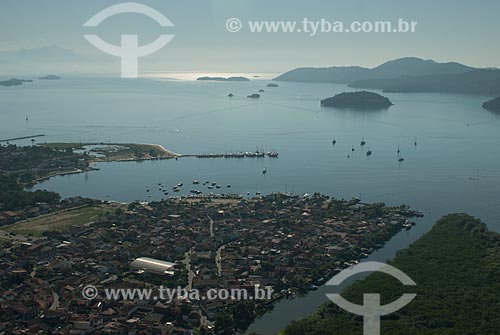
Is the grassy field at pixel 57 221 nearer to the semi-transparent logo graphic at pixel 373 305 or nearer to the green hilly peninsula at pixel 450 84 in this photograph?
the semi-transparent logo graphic at pixel 373 305

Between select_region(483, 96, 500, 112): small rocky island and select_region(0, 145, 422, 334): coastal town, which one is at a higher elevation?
select_region(483, 96, 500, 112): small rocky island

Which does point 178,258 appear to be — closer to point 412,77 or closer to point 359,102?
point 359,102

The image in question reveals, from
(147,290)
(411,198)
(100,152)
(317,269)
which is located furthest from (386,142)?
(147,290)

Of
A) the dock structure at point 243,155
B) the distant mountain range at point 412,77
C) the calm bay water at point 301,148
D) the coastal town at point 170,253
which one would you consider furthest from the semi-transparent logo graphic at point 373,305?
the distant mountain range at point 412,77

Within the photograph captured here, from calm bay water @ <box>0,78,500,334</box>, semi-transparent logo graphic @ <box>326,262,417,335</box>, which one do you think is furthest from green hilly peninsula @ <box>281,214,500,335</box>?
calm bay water @ <box>0,78,500,334</box>

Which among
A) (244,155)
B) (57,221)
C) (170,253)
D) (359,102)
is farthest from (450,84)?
(170,253)

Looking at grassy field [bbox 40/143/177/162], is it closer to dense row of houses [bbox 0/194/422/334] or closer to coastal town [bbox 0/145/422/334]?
coastal town [bbox 0/145/422/334]

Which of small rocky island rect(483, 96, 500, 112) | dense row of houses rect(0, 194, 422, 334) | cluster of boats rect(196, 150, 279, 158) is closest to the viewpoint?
dense row of houses rect(0, 194, 422, 334)
